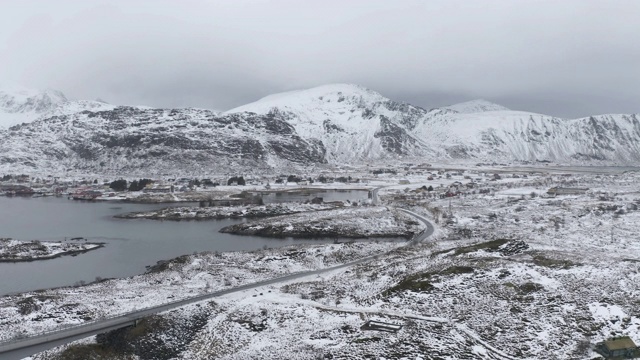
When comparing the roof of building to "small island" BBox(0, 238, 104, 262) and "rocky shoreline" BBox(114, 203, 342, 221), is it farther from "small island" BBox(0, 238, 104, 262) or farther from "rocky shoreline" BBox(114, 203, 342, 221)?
"rocky shoreline" BBox(114, 203, 342, 221)

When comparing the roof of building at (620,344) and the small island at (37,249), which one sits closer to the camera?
the roof of building at (620,344)

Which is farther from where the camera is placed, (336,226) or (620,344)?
(336,226)

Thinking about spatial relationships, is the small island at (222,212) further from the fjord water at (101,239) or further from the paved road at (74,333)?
the paved road at (74,333)

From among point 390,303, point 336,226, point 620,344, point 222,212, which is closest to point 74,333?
point 390,303

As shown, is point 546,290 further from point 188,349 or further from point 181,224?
point 181,224

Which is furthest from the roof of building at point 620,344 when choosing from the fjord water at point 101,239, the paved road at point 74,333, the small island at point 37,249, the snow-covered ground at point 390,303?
the small island at point 37,249

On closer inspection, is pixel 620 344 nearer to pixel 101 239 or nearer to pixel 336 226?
pixel 336 226

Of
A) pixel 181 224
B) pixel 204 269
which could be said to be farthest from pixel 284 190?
pixel 204 269
